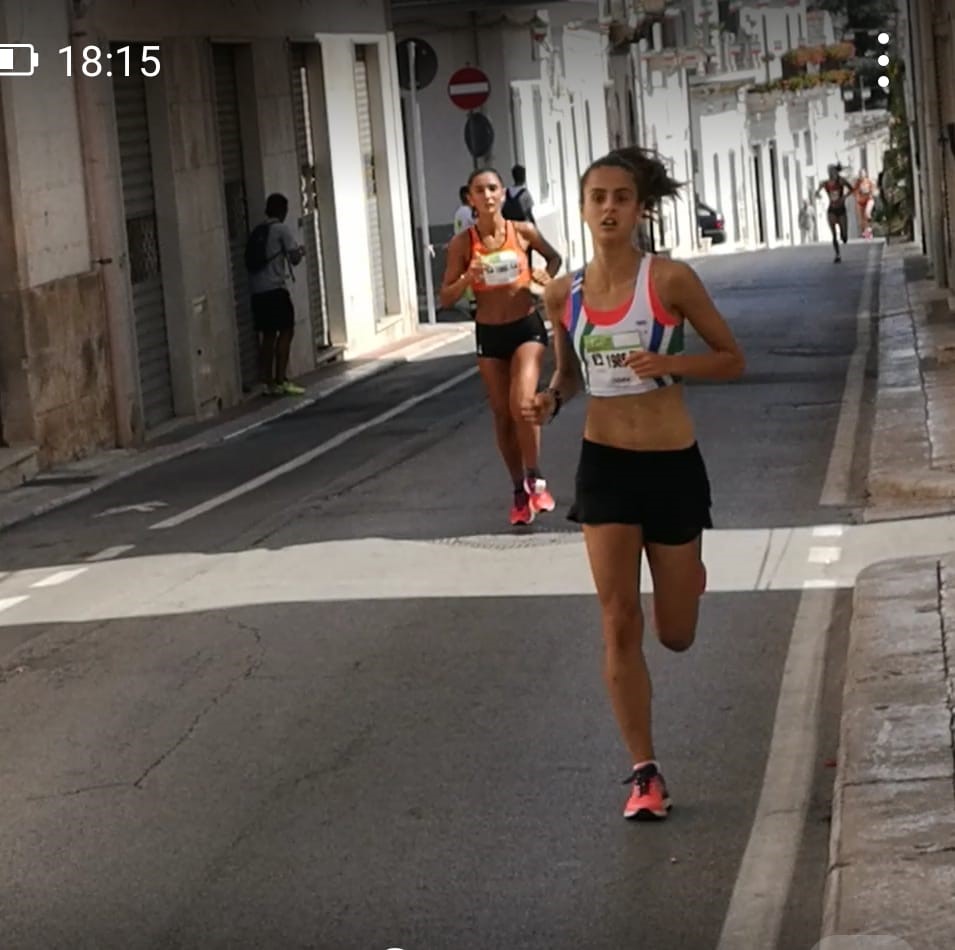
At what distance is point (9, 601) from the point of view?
39.8 ft

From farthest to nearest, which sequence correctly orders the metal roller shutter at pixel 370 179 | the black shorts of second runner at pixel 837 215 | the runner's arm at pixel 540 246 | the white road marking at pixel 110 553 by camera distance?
the black shorts of second runner at pixel 837 215 → the metal roller shutter at pixel 370 179 → the white road marking at pixel 110 553 → the runner's arm at pixel 540 246

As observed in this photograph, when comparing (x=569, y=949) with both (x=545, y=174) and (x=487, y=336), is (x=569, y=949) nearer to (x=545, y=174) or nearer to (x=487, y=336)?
(x=487, y=336)

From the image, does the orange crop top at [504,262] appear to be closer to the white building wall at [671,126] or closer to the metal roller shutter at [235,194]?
the metal roller shutter at [235,194]

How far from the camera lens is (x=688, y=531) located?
284 inches

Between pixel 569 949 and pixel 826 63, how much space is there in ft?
237

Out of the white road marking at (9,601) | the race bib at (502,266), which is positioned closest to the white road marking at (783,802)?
the race bib at (502,266)

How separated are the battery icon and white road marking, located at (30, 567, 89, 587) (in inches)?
251

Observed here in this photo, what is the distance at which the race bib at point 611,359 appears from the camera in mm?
7262

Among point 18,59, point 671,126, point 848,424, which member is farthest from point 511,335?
point 671,126

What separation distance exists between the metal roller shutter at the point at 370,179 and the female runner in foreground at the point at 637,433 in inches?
940

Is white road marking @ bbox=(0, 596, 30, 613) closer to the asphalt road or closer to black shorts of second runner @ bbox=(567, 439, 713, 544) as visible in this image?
the asphalt road

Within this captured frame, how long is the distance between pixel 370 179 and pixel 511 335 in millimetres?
19019

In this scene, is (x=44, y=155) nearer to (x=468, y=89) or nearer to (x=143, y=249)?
(x=143, y=249)

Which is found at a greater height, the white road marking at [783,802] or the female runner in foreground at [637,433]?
the female runner in foreground at [637,433]
